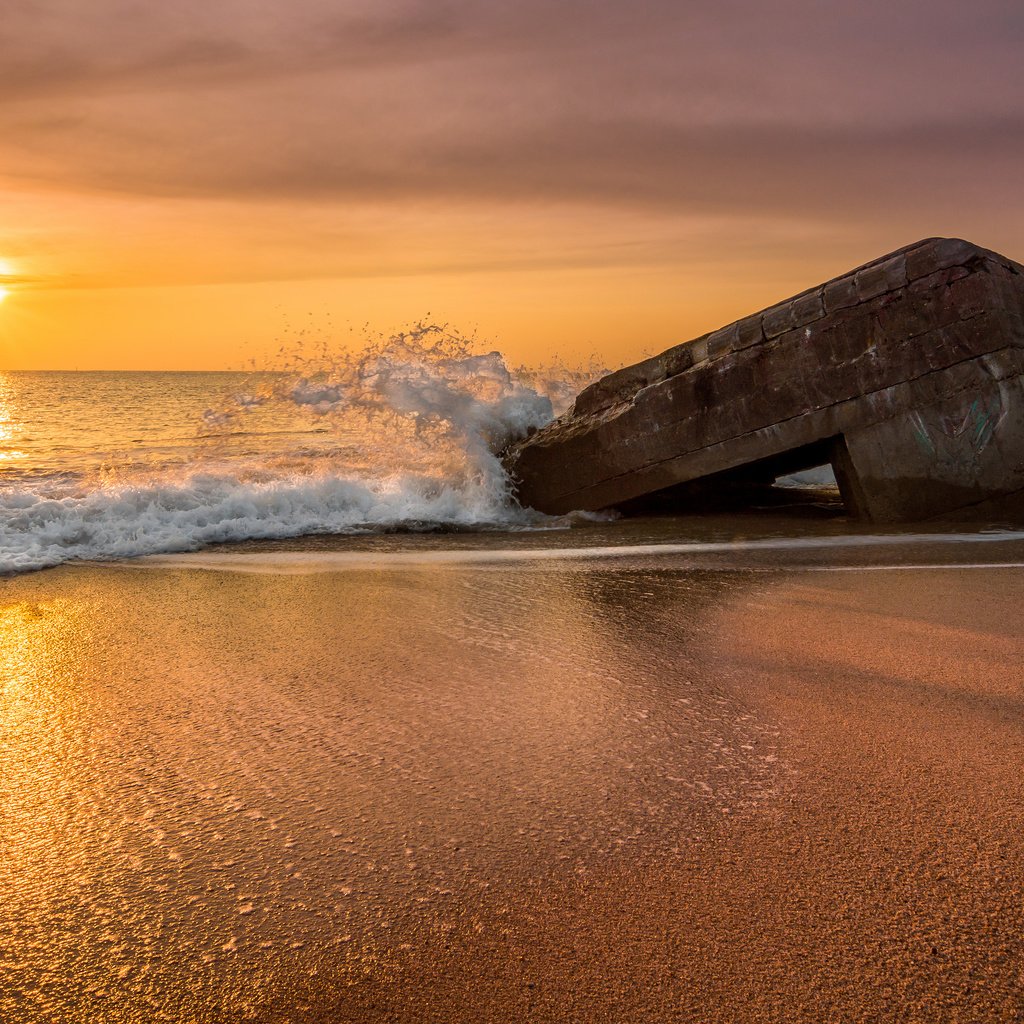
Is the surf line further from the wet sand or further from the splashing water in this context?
the wet sand

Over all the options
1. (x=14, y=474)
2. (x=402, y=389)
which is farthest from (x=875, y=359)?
(x=14, y=474)

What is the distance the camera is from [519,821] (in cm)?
251

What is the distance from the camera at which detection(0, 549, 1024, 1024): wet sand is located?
1.85 m

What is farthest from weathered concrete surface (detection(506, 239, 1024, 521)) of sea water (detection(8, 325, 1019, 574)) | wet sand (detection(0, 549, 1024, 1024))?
wet sand (detection(0, 549, 1024, 1024))

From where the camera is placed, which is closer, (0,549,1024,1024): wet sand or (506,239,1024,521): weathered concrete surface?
(0,549,1024,1024): wet sand

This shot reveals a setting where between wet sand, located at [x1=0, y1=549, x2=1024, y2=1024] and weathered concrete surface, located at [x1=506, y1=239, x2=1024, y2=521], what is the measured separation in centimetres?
344

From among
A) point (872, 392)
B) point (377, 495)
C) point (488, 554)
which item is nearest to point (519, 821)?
point (488, 554)

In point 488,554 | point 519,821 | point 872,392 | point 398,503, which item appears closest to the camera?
point 519,821

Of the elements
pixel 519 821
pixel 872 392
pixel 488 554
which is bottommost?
pixel 519 821

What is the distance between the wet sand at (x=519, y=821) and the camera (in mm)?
1854

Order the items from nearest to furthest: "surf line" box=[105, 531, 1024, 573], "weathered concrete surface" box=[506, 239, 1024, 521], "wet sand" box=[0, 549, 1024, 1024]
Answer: "wet sand" box=[0, 549, 1024, 1024] → "surf line" box=[105, 531, 1024, 573] → "weathered concrete surface" box=[506, 239, 1024, 521]

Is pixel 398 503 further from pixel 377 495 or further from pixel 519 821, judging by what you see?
pixel 519 821

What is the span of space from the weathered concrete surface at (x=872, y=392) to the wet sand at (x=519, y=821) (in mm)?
3436

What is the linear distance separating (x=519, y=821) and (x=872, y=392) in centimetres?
629
